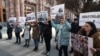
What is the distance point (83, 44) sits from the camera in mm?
4609

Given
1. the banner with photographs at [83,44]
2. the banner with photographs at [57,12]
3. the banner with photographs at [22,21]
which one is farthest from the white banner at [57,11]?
the banner with photographs at [22,21]

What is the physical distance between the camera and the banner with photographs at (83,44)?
4332mm

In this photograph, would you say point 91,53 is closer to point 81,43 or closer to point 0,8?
point 81,43

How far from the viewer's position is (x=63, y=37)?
7426mm

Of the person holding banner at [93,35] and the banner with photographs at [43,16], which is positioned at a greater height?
the banner with photographs at [43,16]

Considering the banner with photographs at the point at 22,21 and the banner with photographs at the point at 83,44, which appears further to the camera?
the banner with photographs at the point at 22,21

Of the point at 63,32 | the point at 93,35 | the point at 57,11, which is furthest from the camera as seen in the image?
the point at 57,11

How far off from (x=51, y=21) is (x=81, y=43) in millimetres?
3938

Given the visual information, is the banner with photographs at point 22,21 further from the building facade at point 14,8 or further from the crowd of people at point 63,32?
the building facade at point 14,8

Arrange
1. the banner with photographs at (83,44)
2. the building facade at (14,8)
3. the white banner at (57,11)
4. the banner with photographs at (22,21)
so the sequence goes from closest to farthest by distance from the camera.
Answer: the banner with photographs at (83,44) < the white banner at (57,11) < the banner with photographs at (22,21) < the building facade at (14,8)

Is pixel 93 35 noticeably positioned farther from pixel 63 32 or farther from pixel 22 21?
pixel 22 21

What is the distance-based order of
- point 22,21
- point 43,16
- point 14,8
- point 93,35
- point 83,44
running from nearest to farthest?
1. point 93,35
2. point 83,44
3. point 43,16
4. point 22,21
5. point 14,8

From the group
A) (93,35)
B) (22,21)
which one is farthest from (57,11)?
(22,21)

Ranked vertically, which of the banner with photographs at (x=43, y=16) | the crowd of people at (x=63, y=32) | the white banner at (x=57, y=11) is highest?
the white banner at (x=57, y=11)
